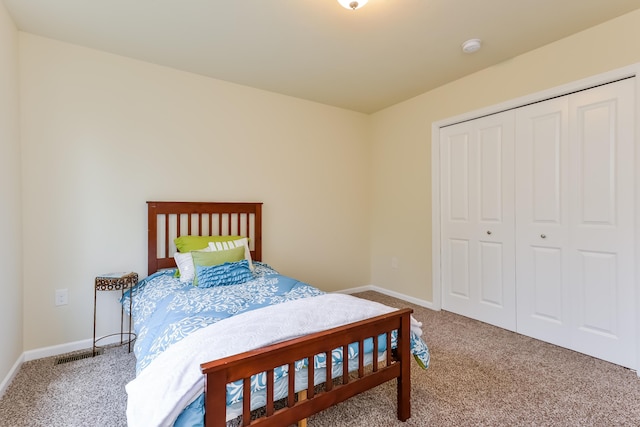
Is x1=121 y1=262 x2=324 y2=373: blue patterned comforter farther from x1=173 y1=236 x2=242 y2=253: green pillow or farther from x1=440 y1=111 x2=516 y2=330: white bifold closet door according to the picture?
x1=440 y1=111 x2=516 y2=330: white bifold closet door

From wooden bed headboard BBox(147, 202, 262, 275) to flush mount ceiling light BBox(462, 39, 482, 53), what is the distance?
233cm

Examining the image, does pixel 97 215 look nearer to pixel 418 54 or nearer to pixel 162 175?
pixel 162 175

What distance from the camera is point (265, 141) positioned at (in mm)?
3420

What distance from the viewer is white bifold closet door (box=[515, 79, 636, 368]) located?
2.17 meters

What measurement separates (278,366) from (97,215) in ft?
7.24

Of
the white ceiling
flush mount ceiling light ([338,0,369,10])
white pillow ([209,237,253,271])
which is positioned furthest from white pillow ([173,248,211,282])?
flush mount ceiling light ([338,0,369,10])

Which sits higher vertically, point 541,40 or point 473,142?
point 541,40

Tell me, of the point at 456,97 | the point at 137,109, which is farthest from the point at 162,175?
the point at 456,97

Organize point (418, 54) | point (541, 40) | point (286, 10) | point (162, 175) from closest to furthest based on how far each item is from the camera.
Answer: point (286, 10) < point (541, 40) < point (418, 54) < point (162, 175)

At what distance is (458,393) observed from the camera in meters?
1.86

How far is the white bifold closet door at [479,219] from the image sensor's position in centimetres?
284

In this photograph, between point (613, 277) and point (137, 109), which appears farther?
point (137, 109)

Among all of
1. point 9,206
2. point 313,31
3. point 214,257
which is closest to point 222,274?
point 214,257

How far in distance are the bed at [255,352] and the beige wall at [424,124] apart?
6.36 ft
